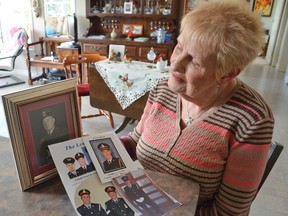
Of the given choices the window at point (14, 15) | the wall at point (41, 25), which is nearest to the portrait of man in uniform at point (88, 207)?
the wall at point (41, 25)

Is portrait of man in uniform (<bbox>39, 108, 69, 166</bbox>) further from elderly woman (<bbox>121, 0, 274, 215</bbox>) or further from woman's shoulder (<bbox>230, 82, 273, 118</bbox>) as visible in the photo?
woman's shoulder (<bbox>230, 82, 273, 118</bbox>)

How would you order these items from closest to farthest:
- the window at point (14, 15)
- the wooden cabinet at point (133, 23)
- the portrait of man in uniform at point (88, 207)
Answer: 1. the portrait of man in uniform at point (88, 207)
2. the wooden cabinet at point (133, 23)
3. the window at point (14, 15)

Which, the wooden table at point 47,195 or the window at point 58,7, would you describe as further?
the window at point 58,7

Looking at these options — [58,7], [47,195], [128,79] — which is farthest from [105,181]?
[58,7]

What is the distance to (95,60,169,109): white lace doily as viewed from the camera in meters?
2.34

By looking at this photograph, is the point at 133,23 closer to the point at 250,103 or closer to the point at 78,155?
the point at 250,103

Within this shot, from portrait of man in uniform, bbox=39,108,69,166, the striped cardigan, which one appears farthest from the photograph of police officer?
the striped cardigan

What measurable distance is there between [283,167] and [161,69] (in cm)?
142

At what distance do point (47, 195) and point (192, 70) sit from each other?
0.55m

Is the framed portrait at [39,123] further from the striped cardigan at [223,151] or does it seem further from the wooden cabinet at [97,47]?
the wooden cabinet at [97,47]

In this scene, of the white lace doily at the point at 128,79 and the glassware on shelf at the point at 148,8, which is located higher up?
the glassware on shelf at the point at 148,8

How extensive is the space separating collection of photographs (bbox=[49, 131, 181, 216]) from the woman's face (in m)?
0.28

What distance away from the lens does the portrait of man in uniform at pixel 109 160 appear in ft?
2.43

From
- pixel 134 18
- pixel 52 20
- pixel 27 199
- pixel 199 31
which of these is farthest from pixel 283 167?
pixel 52 20
